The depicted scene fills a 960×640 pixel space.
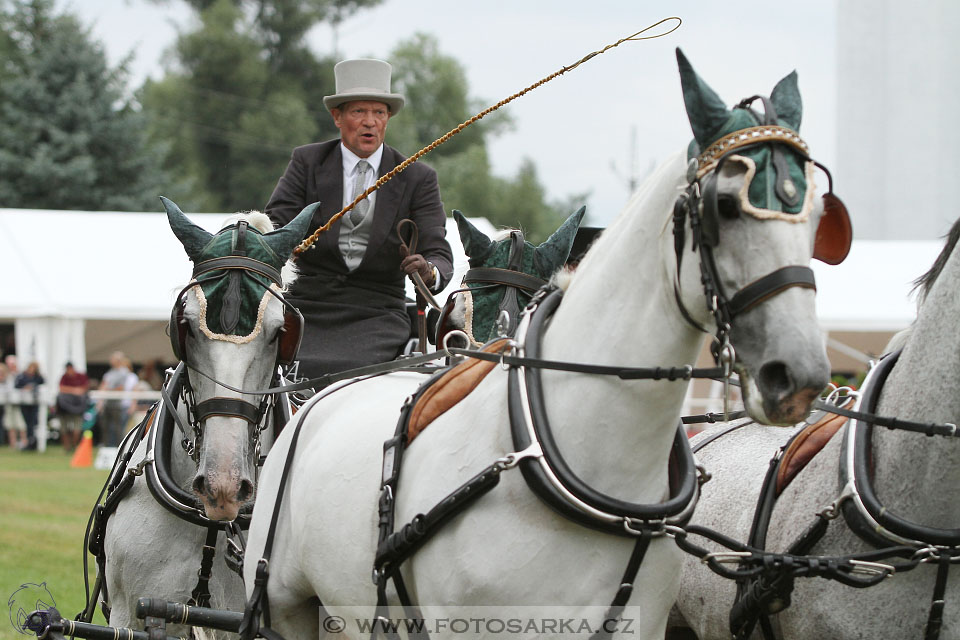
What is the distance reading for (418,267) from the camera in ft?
16.1

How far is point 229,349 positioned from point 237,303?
0.56 ft

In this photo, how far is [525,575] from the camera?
2996 mm

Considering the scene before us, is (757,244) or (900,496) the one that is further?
(900,496)

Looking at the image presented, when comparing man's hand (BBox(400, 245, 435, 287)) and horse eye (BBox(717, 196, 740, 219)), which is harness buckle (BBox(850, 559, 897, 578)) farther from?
man's hand (BBox(400, 245, 435, 287))

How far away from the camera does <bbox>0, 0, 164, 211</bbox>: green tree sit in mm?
30672

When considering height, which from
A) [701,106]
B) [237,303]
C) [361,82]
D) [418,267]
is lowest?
[237,303]

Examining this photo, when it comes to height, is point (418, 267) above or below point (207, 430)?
above

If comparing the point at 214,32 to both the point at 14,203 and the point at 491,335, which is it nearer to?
the point at 14,203

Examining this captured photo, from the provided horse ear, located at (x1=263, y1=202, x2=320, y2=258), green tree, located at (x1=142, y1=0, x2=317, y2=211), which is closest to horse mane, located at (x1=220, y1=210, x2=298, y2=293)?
horse ear, located at (x1=263, y1=202, x2=320, y2=258)

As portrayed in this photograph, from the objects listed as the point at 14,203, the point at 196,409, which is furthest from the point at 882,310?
the point at 14,203

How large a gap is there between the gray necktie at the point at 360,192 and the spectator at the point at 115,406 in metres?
16.8

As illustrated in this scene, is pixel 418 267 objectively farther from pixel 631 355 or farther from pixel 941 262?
pixel 941 262

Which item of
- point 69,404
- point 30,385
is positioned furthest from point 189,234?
point 30,385

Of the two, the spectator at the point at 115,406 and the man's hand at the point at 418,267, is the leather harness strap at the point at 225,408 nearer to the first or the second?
the man's hand at the point at 418,267
